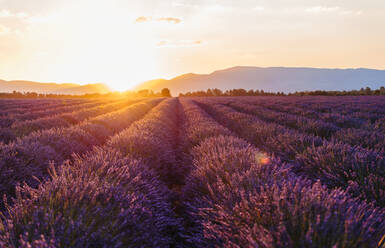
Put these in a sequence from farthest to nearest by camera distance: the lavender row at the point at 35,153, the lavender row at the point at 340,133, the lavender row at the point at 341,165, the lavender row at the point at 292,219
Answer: the lavender row at the point at 340,133, the lavender row at the point at 35,153, the lavender row at the point at 341,165, the lavender row at the point at 292,219

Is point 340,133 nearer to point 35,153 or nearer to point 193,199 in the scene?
point 193,199

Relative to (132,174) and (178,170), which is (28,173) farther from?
(178,170)

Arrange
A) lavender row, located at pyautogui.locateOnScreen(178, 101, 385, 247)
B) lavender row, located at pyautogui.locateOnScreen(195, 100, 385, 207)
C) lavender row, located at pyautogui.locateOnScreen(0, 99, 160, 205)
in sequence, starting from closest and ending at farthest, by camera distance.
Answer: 1. lavender row, located at pyautogui.locateOnScreen(178, 101, 385, 247)
2. lavender row, located at pyautogui.locateOnScreen(195, 100, 385, 207)
3. lavender row, located at pyautogui.locateOnScreen(0, 99, 160, 205)

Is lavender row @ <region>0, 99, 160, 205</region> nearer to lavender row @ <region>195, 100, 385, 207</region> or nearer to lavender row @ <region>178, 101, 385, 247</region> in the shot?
lavender row @ <region>178, 101, 385, 247</region>

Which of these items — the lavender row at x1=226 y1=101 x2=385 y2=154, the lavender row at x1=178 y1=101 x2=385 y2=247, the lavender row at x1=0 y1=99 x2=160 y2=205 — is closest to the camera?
the lavender row at x1=178 y1=101 x2=385 y2=247

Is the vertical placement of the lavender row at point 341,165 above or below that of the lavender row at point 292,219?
below

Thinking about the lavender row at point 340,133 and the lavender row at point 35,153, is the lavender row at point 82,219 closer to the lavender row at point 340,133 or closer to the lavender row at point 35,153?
the lavender row at point 35,153

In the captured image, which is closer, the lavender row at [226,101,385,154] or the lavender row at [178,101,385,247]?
the lavender row at [178,101,385,247]

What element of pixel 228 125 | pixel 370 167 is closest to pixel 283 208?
pixel 370 167

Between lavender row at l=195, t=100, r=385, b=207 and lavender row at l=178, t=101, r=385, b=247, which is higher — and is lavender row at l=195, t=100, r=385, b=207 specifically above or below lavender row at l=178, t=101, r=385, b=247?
below

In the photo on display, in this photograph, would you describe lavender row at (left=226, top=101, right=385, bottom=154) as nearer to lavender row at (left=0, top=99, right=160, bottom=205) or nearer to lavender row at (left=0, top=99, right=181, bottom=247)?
lavender row at (left=0, top=99, right=181, bottom=247)

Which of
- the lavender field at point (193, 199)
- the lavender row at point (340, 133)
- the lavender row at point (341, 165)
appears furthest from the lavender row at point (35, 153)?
the lavender row at point (340, 133)

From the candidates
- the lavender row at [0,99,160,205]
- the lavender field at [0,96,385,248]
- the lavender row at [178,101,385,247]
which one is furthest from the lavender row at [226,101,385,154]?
the lavender row at [0,99,160,205]

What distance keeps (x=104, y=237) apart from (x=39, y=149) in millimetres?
2806
